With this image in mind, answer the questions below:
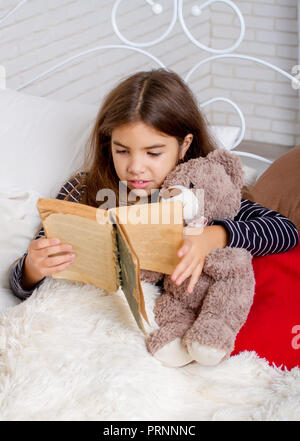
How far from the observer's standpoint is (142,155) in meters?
1.23

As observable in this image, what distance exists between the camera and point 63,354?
990 millimetres

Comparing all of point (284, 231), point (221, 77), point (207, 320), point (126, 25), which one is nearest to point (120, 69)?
point (126, 25)

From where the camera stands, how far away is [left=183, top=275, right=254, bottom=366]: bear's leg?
972mm

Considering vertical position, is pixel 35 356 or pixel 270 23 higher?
pixel 270 23

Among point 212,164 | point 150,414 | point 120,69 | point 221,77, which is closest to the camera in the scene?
point 150,414

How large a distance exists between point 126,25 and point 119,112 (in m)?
1.77

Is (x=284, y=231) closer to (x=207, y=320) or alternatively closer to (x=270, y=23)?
(x=207, y=320)

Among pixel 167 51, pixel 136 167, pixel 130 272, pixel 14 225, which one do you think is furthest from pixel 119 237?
pixel 167 51

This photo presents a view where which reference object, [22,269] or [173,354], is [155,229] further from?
[22,269]

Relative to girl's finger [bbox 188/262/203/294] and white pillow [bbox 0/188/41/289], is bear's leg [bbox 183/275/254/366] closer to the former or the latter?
girl's finger [bbox 188/262/203/294]

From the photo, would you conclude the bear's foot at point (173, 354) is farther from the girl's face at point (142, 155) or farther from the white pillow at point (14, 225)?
the white pillow at point (14, 225)

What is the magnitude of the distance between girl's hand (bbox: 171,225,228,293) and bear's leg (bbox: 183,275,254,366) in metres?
0.05

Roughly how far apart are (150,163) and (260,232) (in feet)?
0.90

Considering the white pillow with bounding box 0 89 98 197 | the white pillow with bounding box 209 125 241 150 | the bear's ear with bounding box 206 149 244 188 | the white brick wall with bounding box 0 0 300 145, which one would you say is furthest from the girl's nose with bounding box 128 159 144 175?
the white brick wall with bounding box 0 0 300 145
